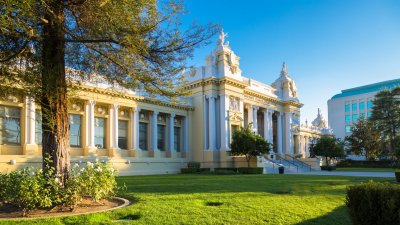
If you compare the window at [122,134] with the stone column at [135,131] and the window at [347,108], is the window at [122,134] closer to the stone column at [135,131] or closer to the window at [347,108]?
the stone column at [135,131]

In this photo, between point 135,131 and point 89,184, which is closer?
point 89,184

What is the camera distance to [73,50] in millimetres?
12031

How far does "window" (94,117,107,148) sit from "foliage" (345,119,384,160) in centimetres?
4407

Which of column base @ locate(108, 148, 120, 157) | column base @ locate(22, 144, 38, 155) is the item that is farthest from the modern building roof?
column base @ locate(22, 144, 38, 155)

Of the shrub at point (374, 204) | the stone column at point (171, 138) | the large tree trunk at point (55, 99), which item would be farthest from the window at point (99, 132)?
the shrub at point (374, 204)

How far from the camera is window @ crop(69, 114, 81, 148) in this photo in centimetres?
3027

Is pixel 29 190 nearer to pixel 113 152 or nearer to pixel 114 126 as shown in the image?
pixel 113 152

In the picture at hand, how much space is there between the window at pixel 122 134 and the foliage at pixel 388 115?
4069cm

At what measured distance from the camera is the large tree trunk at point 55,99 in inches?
389

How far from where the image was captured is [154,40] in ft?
36.9

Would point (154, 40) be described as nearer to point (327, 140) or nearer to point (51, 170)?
point (51, 170)

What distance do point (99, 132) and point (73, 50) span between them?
2169 cm

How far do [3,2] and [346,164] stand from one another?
61.6m

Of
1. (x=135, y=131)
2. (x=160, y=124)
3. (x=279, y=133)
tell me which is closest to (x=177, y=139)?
(x=160, y=124)
